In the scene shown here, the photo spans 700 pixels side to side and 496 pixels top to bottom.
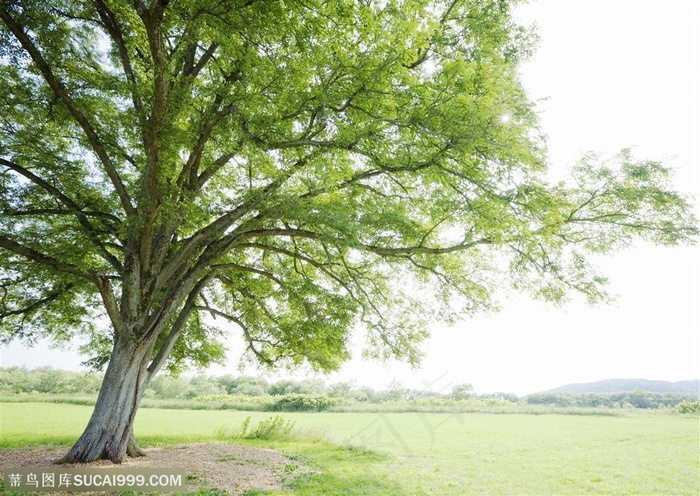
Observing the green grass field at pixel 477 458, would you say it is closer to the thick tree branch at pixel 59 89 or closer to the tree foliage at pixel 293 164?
the tree foliage at pixel 293 164

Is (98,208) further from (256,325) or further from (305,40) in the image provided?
(305,40)

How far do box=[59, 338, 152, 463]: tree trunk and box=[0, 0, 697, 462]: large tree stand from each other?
4cm

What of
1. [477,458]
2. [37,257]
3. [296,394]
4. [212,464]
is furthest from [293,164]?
[296,394]

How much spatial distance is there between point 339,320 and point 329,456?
526cm

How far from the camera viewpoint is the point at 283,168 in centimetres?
772

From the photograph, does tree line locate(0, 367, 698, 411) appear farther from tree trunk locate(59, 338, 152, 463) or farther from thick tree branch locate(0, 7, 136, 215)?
thick tree branch locate(0, 7, 136, 215)

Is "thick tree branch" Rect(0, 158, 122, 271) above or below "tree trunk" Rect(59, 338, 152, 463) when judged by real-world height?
above

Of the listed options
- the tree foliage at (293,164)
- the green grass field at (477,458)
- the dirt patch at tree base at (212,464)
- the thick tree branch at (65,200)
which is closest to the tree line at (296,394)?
the green grass field at (477,458)

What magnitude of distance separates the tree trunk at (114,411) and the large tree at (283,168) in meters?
0.04

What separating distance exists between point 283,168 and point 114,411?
6.14 meters

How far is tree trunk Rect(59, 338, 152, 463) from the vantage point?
Answer: 24.3 feet

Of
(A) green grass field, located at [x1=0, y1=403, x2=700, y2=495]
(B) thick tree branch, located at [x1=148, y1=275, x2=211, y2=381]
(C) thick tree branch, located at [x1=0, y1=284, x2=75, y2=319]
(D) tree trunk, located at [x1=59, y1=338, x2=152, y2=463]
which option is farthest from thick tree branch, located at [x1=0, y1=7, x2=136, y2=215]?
(A) green grass field, located at [x1=0, y1=403, x2=700, y2=495]

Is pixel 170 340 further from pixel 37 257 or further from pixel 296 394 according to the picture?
pixel 296 394

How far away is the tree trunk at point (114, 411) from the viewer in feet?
24.3
